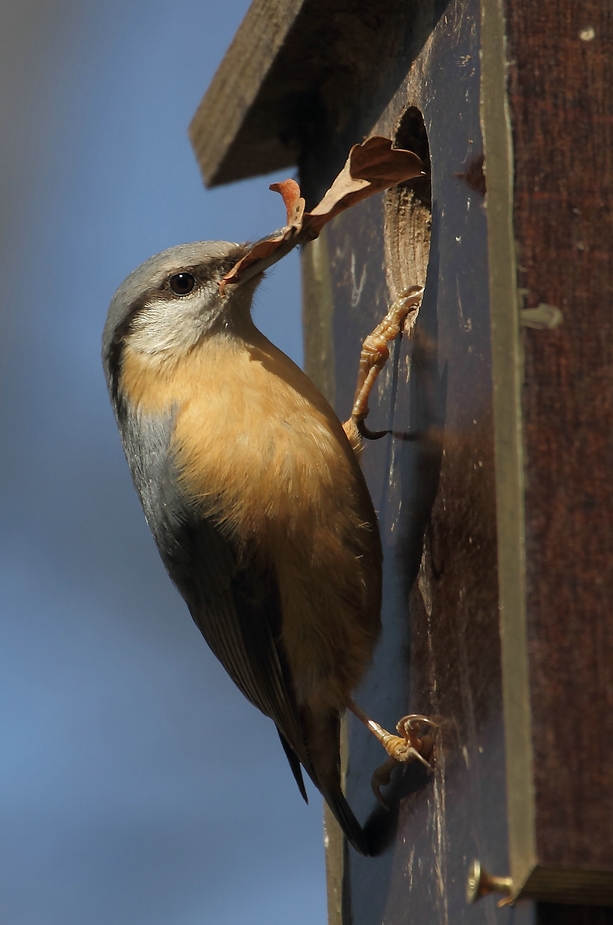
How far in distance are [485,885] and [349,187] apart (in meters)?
1.48

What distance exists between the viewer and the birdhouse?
2033 millimetres

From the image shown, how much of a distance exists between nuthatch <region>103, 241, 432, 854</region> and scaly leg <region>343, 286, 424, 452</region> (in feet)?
0.60

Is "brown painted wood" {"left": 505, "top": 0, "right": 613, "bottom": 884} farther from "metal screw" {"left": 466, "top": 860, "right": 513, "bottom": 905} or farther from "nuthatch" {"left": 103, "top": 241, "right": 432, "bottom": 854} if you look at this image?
"nuthatch" {"left": 103, "top": 241, "right": 432, "bottom": 854}

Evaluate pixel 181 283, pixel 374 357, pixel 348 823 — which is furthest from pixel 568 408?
pixel 181 283

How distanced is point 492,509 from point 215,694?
3.75 meters

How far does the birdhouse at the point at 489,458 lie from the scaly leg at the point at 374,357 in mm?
40

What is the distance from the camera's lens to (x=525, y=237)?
2.22 m

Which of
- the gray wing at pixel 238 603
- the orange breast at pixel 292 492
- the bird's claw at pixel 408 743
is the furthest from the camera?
the gray wing at pixel 238 603

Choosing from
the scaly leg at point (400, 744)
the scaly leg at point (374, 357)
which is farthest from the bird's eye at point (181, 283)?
the scaly leg at point (400, 744)

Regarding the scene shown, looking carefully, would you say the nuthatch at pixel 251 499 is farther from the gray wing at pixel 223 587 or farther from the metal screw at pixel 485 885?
the metal screw at pixel 485 885

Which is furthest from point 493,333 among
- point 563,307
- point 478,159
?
point 478,159

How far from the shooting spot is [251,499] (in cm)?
292

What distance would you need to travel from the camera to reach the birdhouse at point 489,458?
6.67ft

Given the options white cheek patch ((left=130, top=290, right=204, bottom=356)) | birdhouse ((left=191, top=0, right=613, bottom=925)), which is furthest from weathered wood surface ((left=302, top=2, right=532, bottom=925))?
white cheek patch ((left=130, top=290, right=204, bottom=356))
